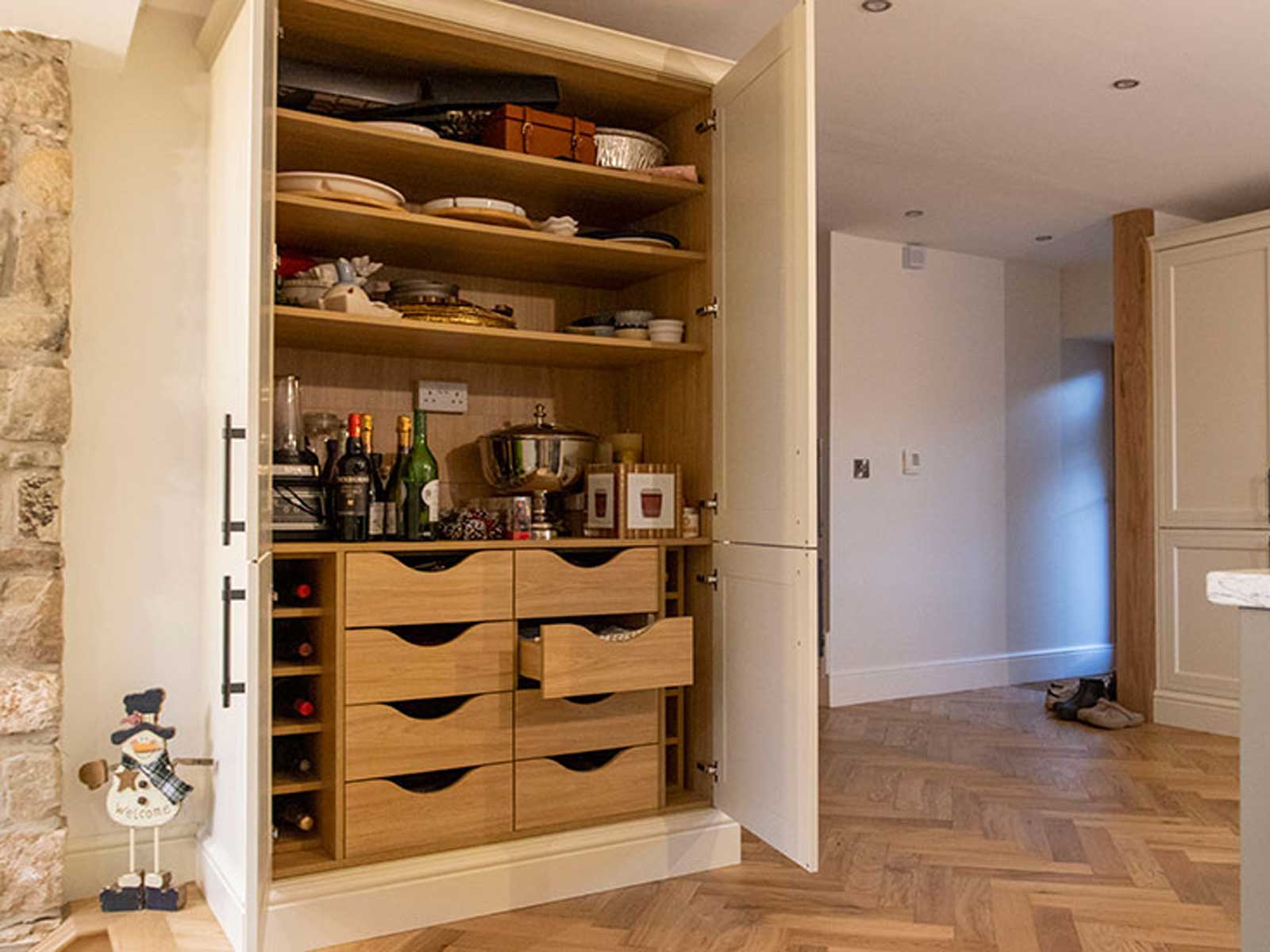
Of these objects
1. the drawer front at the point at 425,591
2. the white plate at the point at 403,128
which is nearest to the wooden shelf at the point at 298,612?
the drawer front at the point at 425,591

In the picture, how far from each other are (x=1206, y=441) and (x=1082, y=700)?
1.23m

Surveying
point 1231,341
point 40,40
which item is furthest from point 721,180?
point 1231,341

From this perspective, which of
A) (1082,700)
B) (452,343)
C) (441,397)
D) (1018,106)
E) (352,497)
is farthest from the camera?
(1082,700)

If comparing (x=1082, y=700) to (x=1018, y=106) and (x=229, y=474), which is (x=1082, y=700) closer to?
(x=1018, y=106)

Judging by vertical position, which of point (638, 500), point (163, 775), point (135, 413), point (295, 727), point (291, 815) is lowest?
point (291, 815)

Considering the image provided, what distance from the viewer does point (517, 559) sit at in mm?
2467

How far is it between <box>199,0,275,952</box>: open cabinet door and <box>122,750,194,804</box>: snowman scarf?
0.08m

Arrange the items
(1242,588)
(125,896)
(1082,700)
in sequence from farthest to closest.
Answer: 1. (1082,700)
2. (125,896)
3. (1242,588)

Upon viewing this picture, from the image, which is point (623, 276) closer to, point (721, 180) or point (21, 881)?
point (721, 180)

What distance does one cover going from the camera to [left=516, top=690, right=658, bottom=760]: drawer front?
246 cm

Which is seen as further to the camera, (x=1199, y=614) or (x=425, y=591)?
(x=1199, y=614)

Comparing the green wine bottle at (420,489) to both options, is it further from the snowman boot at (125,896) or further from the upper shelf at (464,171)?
the snowman boot at (125,896)

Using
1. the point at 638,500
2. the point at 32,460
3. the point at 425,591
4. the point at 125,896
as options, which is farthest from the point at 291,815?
the point at 638,500

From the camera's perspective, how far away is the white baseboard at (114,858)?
7.74 ft
